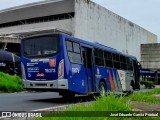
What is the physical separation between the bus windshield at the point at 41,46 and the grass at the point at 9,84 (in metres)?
8.72

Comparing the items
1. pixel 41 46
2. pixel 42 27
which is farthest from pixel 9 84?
pixel 42 27

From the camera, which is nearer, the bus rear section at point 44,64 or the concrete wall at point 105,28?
the bus rear section at point 44,64

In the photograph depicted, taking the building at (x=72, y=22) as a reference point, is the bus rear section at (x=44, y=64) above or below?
below

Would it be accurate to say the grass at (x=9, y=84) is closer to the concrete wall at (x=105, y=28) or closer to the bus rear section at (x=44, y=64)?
A: the bus rear section at (x=44, y=64)

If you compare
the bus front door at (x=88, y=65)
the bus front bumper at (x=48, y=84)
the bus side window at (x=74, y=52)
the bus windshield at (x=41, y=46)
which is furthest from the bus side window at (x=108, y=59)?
the bus front bumper at (x=48, y=84)

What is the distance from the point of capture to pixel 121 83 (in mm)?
19656

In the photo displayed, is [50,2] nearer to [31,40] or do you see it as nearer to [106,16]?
[106,16]

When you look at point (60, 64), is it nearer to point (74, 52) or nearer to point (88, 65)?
point (74, 52)

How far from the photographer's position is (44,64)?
13.5 m

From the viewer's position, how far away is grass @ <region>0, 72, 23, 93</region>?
2239 cm

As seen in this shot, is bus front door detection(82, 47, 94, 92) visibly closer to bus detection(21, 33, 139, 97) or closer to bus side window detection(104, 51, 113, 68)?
bus detection(21, 33, 139, 97)

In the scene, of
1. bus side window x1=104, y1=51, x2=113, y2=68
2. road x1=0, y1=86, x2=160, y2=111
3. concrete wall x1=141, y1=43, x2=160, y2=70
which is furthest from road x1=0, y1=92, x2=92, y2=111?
concrete wall x1=141, y1=43, x2=160, y2=70

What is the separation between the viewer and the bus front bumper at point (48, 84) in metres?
13.1

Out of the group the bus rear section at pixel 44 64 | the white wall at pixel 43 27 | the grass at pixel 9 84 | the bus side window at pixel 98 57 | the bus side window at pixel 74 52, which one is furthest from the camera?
the white wall at pixel 43 27
